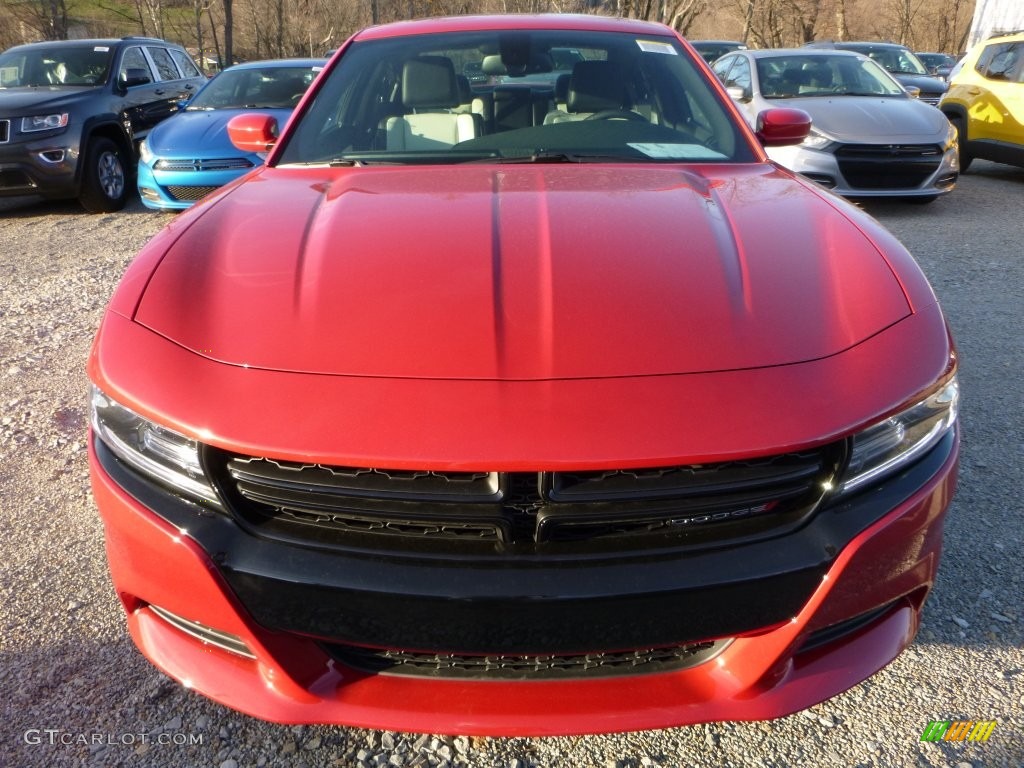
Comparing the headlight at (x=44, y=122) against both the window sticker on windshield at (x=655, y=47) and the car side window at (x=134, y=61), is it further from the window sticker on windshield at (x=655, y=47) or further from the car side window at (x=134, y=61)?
the window sticker on windshield at (x=655, y=47)

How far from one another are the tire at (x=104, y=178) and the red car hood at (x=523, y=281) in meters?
6.39

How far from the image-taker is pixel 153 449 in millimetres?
1484

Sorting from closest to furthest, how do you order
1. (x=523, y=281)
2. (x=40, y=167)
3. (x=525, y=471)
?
1. (x=525, y=471)
2. (x=523, y=281)
3. (x=40, y=167)

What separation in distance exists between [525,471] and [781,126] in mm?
2110

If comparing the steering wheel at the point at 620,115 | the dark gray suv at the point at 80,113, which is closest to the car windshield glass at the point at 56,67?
the dark gray suv at the point at 80,113

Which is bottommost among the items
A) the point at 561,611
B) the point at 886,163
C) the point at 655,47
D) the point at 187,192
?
the point at 187,192

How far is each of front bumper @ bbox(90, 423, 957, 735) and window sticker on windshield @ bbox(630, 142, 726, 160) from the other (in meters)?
1.24

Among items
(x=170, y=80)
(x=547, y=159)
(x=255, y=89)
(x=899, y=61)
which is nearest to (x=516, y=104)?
(x=547, y=159)

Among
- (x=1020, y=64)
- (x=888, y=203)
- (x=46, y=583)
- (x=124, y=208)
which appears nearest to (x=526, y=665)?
(x=46, y=583)

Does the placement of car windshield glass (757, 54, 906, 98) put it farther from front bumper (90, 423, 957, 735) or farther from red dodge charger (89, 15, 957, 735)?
front bumper (90, 423, 957, 735)

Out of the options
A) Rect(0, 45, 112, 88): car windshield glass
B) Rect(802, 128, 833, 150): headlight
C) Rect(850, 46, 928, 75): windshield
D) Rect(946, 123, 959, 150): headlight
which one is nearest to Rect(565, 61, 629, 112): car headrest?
Rect(802, 128, 833, 150): headlight

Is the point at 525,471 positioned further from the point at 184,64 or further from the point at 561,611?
the point at 184,64

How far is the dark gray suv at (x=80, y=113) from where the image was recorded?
7.06 m

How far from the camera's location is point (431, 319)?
1.53 m
